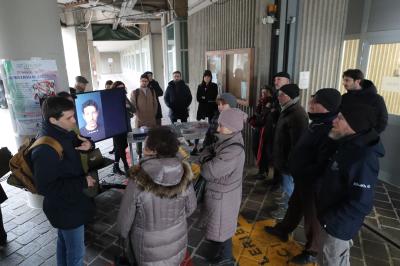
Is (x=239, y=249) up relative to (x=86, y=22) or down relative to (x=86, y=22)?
down

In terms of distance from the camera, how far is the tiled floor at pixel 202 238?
2.99m

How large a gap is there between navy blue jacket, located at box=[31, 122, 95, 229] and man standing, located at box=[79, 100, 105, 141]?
1418 mm

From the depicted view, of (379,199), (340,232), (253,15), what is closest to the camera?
(340,232)

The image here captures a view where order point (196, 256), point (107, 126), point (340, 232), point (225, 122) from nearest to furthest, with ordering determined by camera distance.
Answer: point (340, 232) < point (225, 122) < point (196, 256) < point (107, 126)

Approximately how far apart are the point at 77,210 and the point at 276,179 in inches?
132

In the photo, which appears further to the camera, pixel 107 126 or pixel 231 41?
pixel 231 41

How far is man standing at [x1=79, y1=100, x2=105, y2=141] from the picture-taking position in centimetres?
352

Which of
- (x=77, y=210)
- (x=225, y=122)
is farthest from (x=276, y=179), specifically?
(x=77, y=210)

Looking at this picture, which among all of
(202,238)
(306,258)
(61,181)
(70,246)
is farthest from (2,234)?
(306,258)

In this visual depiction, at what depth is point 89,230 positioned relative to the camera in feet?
11.5

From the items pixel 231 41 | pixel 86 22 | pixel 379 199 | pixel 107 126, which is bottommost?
pixel 379 199

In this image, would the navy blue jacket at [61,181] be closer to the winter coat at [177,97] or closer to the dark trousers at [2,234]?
the dark trousers at [2,234]

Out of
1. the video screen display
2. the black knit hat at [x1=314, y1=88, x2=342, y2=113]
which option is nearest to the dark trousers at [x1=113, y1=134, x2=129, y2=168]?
the video screen display

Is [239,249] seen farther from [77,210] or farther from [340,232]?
[77,210]
